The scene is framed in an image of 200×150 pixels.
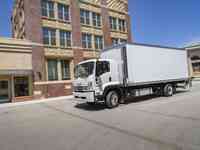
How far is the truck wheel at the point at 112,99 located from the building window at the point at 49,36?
1281cm

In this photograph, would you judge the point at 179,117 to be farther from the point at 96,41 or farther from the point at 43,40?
the point at 96,41

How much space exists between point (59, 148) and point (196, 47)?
41358mm

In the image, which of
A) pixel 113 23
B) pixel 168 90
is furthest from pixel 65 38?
pixel 168 90

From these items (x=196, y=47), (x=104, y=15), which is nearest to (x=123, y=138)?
(x=104, y=15)

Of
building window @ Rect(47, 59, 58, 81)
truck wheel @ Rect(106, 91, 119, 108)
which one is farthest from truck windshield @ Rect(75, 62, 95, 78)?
building window @ Rect(47, 59, 58, 81)

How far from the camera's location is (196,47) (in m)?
37.7

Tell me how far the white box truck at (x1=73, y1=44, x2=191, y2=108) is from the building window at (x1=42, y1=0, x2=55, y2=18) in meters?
11.8

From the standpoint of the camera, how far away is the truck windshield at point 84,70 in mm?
9844

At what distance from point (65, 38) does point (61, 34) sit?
0.71 m

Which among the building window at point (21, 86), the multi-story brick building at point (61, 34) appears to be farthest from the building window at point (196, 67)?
→ the building window at point (21, 86)

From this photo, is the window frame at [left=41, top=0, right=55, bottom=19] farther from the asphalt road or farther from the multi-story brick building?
the asphalt road

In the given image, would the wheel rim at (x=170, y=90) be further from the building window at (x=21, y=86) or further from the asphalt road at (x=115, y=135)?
the building window at (x=21, y=86)

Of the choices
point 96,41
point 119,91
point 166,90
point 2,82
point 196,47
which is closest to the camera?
point 119,91

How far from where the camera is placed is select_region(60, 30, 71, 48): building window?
833 inches
